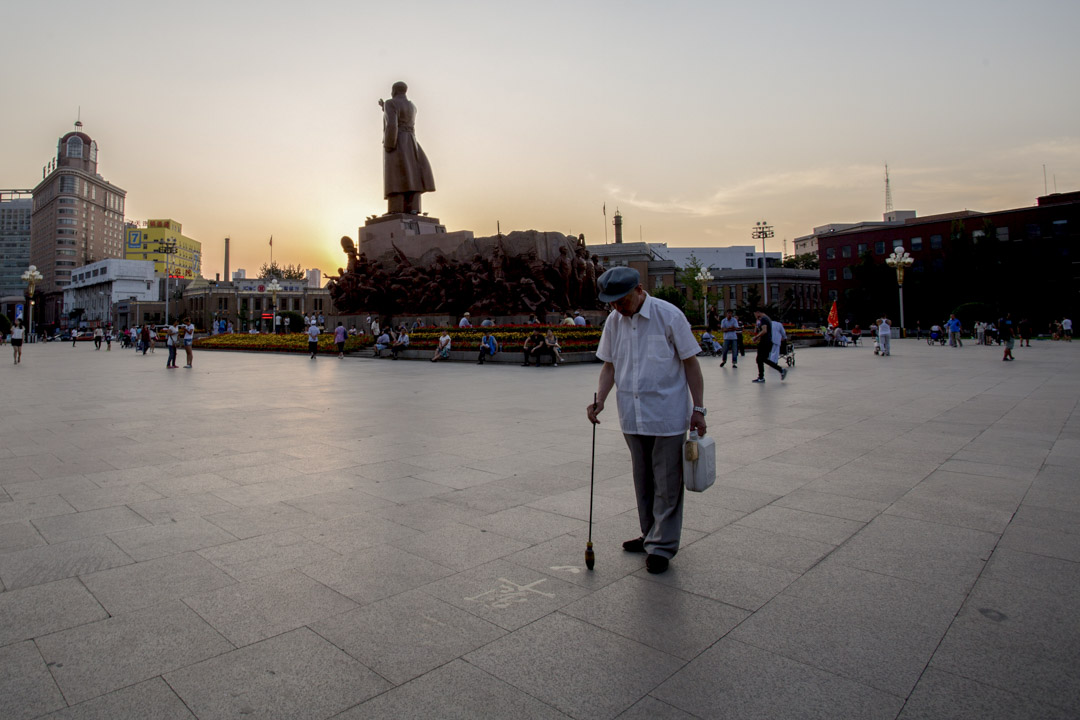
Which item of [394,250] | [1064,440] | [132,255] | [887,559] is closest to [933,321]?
[394,250]

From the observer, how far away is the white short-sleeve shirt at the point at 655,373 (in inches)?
136

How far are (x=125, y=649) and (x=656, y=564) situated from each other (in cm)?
244

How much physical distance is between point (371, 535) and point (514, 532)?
894 mm

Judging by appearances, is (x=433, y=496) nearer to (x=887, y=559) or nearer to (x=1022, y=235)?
(x=887, y=559)

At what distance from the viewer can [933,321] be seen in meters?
56.8

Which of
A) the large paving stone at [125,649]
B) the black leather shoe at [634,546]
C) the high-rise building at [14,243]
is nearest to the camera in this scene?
the large paving stone at [125,649]

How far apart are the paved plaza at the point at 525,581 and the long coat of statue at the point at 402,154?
27.1 metres

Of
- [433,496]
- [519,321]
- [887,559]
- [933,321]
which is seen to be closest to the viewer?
[887,559]

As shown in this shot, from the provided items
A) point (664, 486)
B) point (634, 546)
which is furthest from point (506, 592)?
point (664, 486)

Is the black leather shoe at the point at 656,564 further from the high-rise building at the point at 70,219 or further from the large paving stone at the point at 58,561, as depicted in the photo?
the high-rise building at the point at 70,219

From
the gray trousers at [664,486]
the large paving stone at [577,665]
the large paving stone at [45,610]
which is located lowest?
the large paving stone at [577,665]

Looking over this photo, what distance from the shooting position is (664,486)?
3463 mm

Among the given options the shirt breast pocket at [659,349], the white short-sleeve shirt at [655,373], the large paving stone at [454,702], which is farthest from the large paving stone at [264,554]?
the shirt breast pocket at [659,349]

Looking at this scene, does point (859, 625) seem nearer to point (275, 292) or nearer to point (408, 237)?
point (408, 237)
